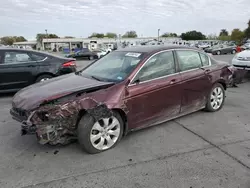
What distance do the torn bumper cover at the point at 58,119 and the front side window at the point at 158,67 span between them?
889mm

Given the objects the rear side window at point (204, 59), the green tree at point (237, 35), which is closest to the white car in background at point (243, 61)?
the rear side window at point (204, 59)

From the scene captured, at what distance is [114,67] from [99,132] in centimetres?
134

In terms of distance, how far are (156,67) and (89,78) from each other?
3.96 feet

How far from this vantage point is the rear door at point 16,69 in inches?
252

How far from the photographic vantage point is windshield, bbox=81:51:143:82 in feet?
12.3

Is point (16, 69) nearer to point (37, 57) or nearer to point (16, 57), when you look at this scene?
point (16, 57)

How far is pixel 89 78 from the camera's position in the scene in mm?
3961

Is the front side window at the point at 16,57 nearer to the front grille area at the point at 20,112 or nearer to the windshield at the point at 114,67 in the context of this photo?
the windshield at the point at 114,67

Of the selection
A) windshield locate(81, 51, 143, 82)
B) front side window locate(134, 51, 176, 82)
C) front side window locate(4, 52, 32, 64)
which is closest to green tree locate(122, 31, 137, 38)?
front side window locate(4, 52, 32, 64)

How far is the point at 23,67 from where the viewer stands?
6555 millimetres

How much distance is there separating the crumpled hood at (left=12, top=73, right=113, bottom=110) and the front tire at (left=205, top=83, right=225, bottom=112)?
8.53 feet

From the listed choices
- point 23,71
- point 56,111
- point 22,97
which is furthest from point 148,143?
point 23,71

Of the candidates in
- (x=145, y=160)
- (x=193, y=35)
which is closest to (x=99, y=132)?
(x=145, y=160)

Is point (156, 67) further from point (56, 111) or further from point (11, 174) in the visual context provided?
point (11, 174)
